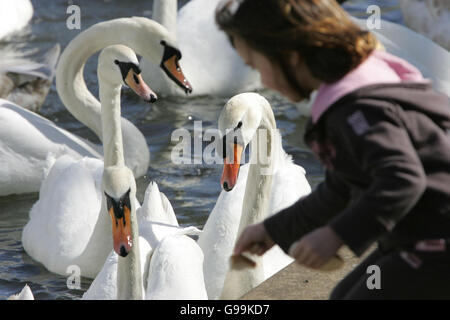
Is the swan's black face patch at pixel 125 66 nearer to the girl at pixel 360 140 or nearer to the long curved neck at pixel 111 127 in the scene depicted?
the long curved neck at pixel 111 127

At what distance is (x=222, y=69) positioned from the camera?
8.64 m

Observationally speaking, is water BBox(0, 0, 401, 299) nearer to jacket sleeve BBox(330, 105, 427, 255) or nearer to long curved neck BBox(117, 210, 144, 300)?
long curved neck BBox(117, 210, 144, 300)

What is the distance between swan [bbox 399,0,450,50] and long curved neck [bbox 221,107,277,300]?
5.28 meters

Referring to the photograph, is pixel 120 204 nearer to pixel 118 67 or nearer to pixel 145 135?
pixel 118 67

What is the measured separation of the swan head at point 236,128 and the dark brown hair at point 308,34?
77.5 inches

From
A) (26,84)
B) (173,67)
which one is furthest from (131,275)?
(26,84)

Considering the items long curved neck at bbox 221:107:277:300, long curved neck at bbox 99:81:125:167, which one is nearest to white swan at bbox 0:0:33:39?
long curved neck at bbox 99:81:125:167

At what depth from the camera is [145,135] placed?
8.05 m

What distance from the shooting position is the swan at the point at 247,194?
4535 mm

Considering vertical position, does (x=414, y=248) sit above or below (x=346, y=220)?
below

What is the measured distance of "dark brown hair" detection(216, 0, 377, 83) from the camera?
247cm
